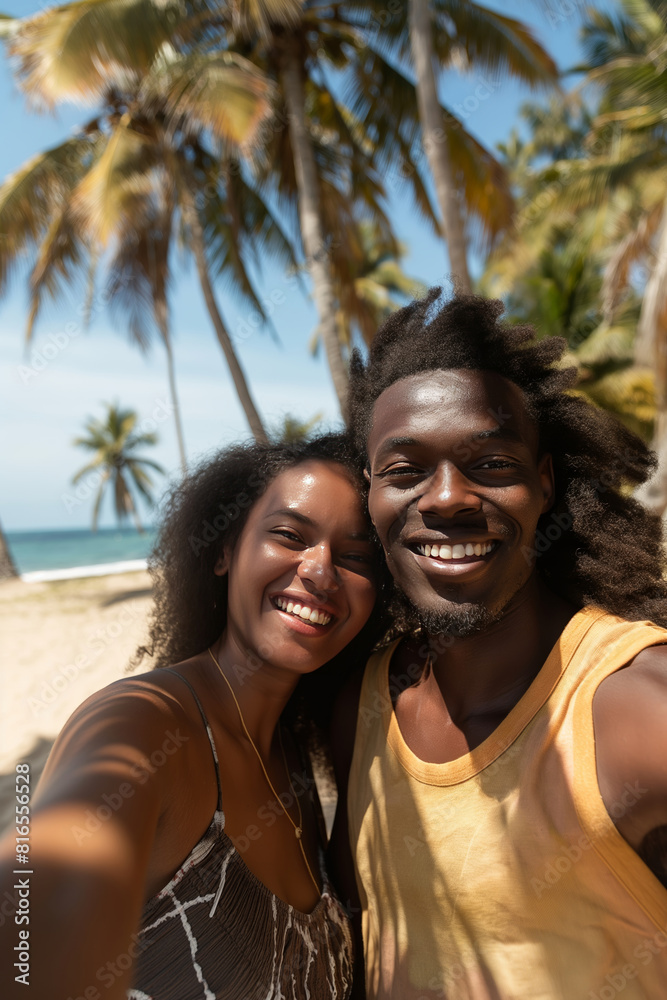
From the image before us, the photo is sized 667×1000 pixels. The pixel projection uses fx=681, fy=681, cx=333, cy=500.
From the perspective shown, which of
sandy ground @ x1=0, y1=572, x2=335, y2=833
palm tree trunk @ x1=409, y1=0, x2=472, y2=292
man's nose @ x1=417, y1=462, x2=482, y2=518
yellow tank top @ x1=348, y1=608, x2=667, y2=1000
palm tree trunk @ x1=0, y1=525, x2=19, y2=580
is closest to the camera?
yellow tank top @ x1=348, y1=608, x2=667, y2=1000

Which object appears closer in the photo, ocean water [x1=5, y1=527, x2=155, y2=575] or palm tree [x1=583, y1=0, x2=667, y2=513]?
palm tree [x1=583, y1=0, x2=667, y2=513]

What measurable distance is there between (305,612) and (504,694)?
1.99ft

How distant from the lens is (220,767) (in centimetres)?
186

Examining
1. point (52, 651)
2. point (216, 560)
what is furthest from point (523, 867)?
point (52, 651)

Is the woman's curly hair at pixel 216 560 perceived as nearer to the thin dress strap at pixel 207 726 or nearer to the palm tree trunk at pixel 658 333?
the thin dress strap at pixel 207 726

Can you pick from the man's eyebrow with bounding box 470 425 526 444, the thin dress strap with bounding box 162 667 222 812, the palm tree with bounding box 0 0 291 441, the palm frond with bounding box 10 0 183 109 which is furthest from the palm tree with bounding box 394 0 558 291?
the thin dress strap with bounding box 162 667 222 812

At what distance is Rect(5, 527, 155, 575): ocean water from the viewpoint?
156 ft

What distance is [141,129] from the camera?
1142cm

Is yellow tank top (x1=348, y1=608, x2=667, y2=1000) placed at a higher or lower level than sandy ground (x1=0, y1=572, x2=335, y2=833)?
higher

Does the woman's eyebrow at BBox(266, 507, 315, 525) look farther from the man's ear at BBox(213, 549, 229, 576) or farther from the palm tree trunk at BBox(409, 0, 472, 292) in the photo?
the palm tree trunk at BBox(409, 0, 472, 292)

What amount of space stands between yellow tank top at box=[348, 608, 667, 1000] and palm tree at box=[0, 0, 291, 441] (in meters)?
8.21

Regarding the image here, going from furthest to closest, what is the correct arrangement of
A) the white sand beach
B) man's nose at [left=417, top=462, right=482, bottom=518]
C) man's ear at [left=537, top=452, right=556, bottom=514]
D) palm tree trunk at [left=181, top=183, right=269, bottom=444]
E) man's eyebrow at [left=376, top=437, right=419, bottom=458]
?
palm tree trunk at [left=181, top=183, right=269, bottom=444] → the white sand beach → man's ear at [left=537, top=452, right=556, bottom=514] → man's eyebrow at [left=376, top=437, right=419, bottom=458] → man's nose at [left=417, top=462, right=482, bottom=518]

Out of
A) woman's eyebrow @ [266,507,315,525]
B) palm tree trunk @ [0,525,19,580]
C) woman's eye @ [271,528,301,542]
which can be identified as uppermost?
woman's eyebrow @ [266,507,315,525]

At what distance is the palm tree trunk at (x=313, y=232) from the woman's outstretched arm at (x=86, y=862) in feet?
22.3
